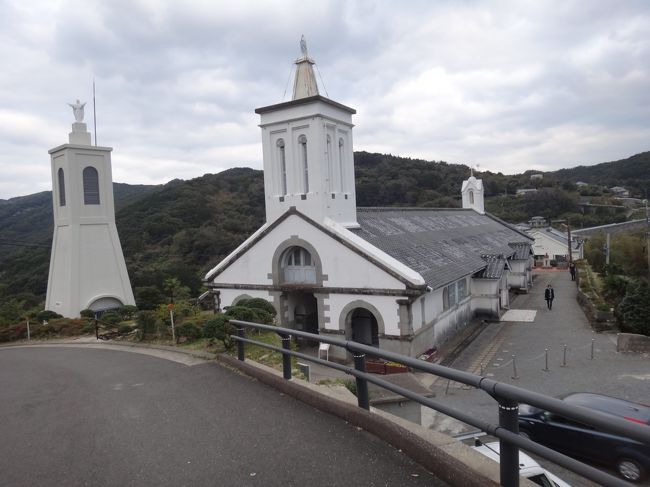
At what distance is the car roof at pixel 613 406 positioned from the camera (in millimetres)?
9773

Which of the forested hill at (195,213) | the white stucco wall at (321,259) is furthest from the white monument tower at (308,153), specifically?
the forested hill at (195,213)

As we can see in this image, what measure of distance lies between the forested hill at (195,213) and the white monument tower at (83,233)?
87.1 inches

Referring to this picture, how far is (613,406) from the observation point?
10227 millimetres

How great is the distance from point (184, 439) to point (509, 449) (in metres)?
3.34

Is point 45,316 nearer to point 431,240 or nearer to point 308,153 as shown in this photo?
point 308,153

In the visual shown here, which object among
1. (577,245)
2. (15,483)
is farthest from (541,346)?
(577,245)

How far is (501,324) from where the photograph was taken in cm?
2506

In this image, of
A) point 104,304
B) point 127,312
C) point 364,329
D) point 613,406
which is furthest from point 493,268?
point 104,304

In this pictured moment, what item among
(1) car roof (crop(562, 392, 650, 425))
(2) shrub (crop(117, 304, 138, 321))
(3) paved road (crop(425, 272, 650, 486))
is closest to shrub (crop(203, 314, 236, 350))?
(3) paved road (crop(425, 272, 650, 486))

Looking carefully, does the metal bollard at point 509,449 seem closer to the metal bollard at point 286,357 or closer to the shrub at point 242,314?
the metal bollard at point 286,357

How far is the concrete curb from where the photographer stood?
145 inches

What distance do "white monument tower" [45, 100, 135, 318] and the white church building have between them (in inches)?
252

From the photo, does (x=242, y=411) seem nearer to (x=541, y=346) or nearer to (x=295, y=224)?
(x=295, y=224)

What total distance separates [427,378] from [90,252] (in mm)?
16776
